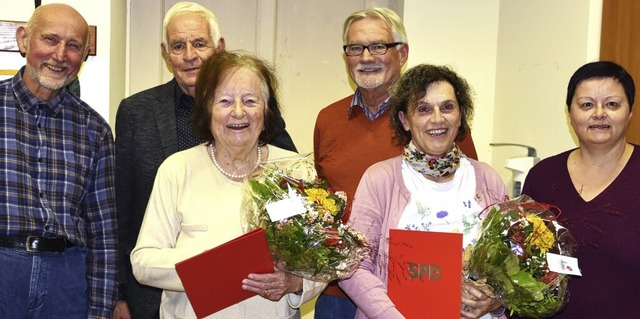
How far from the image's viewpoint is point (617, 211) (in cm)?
248

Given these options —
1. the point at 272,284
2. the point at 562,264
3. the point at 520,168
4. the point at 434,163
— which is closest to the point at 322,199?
the point at 272,284

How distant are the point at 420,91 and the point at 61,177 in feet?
4.25

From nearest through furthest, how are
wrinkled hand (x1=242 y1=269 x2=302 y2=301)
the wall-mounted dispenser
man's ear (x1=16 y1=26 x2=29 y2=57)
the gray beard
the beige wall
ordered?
1. wrinkled hand (x1=242 y1=269 x2=302 y2=301)
2. the gray beard
3. man's ear (x1=16 y1=26 x2=29 y2=57)
4. the wall-mounted dispenser
5. the beige wall

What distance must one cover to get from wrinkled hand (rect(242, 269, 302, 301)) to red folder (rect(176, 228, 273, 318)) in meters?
0.02

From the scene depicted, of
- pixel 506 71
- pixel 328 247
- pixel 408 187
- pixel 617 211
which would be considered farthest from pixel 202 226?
pixel 506 71

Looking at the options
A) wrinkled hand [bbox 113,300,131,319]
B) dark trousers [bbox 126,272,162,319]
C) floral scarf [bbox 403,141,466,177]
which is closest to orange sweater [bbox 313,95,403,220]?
floral scarf [bbox 403,141,466,177]

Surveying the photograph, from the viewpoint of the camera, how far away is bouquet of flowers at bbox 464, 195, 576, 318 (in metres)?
2.12

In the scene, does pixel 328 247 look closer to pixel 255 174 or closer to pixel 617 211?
pixel 255 174

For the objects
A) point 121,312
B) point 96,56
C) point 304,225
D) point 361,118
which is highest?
point 96,56

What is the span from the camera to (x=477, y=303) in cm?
224

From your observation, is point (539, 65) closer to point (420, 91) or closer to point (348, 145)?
point (348, 145)

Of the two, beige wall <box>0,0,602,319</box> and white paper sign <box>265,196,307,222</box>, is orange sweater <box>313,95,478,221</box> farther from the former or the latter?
beige wall <box>0,0,602,319</box>

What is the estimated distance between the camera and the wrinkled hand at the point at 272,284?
219 cm

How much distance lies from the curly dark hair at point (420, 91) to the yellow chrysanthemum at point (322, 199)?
0.52 metres
